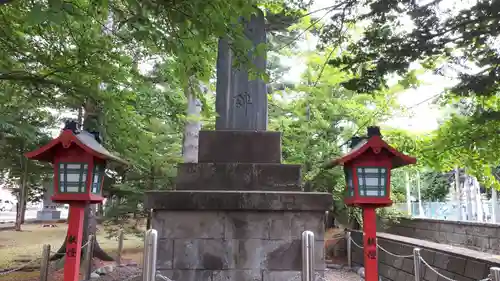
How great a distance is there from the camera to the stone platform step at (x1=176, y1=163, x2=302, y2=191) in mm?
5859

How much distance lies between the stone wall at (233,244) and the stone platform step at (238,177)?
24.9 inches

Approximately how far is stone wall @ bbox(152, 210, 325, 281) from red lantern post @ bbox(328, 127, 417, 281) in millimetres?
623

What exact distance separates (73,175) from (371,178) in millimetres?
3699

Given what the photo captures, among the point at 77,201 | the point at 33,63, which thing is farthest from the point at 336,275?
the point at 33,63

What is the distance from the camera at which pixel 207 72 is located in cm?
445

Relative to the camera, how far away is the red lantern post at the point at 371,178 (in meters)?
4.93

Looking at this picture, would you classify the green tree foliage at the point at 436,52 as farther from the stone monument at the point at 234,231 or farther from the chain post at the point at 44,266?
the chain post at the point at 44,266

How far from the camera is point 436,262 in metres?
6.52

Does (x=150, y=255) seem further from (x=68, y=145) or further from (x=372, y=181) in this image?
(x=372, y=181)

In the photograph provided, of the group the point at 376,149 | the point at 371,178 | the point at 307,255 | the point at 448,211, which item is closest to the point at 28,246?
the point at 307,255

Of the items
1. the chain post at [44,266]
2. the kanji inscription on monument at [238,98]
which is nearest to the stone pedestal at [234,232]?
the kanji inscription on monument at [238,98]

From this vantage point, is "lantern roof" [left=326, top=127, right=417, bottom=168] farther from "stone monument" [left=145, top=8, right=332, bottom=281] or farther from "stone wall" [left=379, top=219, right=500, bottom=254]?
"stone wall" [left=379, top=219, right=500, bottom=254]

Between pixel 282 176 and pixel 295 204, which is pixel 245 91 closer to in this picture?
pixel 282 176

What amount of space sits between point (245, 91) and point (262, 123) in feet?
2.09
